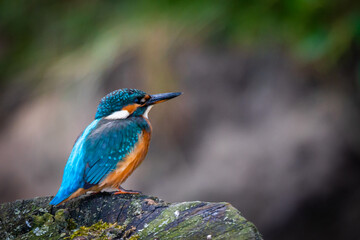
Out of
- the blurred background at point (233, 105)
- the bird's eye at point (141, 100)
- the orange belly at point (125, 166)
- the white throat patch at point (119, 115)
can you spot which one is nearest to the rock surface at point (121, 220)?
the orange belly at point (125, 166)

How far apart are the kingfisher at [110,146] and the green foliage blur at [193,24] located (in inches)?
75.9

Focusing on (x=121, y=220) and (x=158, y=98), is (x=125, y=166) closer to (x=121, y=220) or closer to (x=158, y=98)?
(x=158, y=98)

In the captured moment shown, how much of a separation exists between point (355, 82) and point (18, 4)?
3810mm

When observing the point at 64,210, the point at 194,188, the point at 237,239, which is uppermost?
the point at 64,210

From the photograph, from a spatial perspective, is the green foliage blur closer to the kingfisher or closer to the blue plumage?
the kingfisher

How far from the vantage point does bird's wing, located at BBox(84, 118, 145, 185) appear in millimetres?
2545

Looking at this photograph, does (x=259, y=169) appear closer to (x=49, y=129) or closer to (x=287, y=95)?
(x=287, y=95)

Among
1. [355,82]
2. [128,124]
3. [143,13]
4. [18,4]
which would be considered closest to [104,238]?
[128,124]

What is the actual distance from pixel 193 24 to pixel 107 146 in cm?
257

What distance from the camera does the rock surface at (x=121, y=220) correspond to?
188 cm

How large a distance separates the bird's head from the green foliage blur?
72.5 inches

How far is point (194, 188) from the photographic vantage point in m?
4.69

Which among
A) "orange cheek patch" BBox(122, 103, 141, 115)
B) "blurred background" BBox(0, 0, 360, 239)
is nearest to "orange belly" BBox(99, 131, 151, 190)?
"orange cheek patch" BBox(122, 103, 141, 115)

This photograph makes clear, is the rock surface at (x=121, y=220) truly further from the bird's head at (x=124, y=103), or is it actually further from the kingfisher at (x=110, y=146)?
the bird's head at (x=124, y=103)
